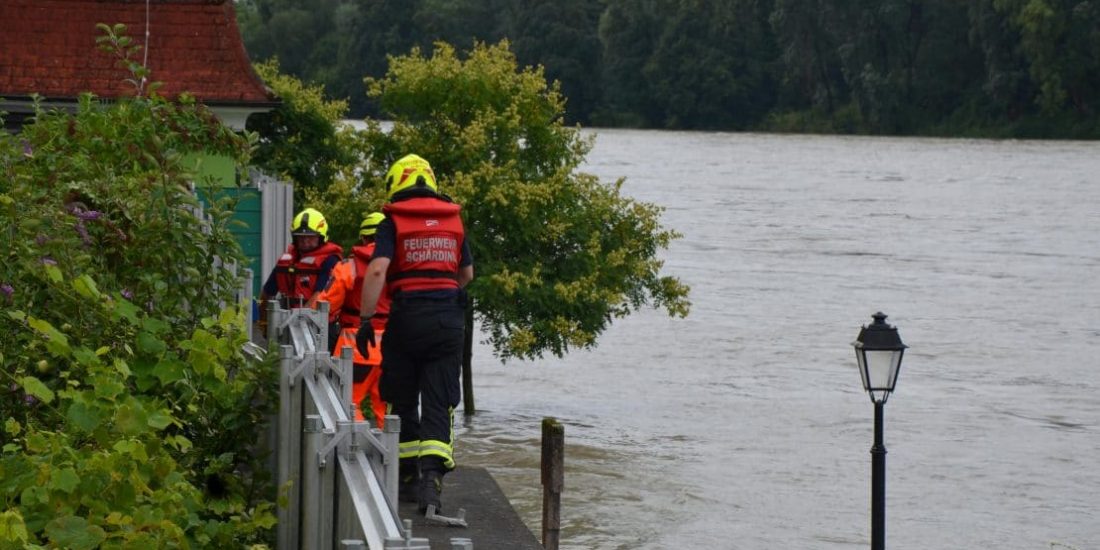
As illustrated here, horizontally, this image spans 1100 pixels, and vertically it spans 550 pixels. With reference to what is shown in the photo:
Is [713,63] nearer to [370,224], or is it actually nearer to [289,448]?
[370,224]

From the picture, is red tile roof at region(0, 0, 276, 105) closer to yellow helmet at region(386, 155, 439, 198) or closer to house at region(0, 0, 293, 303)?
house at region(0, 0, 293, 303)

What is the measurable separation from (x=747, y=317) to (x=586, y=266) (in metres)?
16.2

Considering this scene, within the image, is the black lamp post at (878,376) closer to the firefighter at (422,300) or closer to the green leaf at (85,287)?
the firefighter at (422,300)

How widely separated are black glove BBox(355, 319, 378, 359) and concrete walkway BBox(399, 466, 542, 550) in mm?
748

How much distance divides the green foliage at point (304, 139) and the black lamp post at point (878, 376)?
1626 centimetres

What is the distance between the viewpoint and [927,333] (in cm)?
4244

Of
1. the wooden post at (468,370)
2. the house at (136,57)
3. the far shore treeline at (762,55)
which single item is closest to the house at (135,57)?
the house at (136,57)

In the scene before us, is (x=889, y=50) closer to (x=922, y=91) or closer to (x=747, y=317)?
(x=922, y=91)

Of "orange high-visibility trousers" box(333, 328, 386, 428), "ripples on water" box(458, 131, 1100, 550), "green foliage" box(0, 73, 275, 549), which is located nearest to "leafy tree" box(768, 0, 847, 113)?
"ripples on water" box(458, 131, 1100, 550)

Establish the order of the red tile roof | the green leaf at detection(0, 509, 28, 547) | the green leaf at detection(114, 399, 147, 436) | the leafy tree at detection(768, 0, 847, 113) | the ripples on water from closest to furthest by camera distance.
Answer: the green leaf at detection(0, 509, 28, 547), the green leaf at detection(114, 399, 147, 436), the red tile roof, the ripples on water, the leafy tree at detection(768, 0, 847, 113)

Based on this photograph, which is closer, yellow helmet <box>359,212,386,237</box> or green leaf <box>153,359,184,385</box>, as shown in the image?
green leaf <box>153,359,184,385</box>

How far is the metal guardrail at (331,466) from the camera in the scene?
411 cm

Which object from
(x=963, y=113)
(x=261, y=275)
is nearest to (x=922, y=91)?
(x=963, y=113)

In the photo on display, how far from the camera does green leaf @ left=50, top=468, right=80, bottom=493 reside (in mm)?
4711
